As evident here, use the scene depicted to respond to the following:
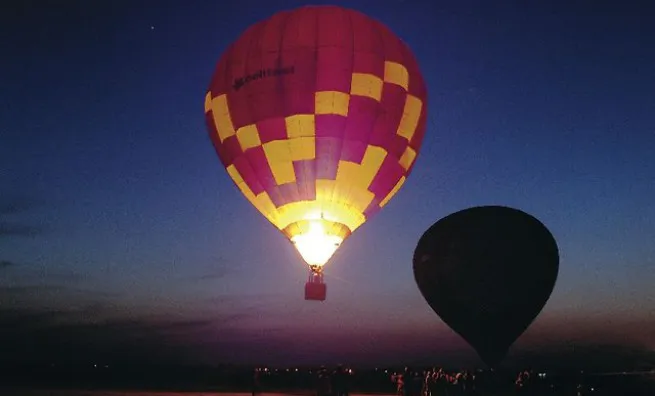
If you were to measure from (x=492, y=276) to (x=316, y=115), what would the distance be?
28.6ft

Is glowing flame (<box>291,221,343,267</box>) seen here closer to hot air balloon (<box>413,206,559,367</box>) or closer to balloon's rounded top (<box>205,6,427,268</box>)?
balloon's rounded top (<box>205,6,427,268</box>)

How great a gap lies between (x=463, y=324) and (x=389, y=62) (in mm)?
9162

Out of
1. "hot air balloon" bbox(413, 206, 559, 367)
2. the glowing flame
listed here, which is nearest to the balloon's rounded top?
the glowing flame

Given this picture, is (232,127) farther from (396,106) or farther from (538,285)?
(538,285)

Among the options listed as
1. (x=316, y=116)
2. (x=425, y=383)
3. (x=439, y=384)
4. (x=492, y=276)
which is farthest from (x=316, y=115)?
(x=492, y=276)

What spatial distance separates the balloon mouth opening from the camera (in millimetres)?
16484

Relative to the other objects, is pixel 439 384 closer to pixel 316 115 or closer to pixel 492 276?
pixel 492 276

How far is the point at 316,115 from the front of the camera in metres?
16.6

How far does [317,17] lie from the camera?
16.9m

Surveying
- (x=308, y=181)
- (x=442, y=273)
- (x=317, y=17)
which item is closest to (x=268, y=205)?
(x=308, y=181)

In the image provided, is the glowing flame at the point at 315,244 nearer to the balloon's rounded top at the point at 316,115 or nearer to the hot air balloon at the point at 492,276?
the balloon's rounded top at the point at 316,115

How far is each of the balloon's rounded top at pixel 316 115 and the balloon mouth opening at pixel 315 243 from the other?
0.08ft

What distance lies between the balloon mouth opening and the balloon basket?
0.21 m

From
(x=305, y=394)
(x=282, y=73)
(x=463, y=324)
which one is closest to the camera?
(x=282, y=73)
